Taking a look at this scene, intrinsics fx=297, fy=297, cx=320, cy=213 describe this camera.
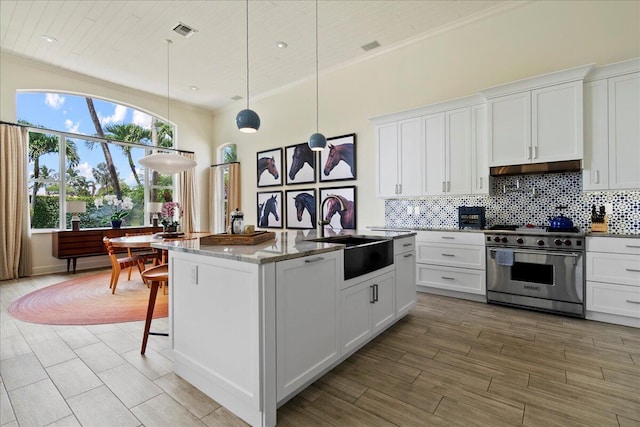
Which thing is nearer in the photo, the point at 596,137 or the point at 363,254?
the point at 363,254

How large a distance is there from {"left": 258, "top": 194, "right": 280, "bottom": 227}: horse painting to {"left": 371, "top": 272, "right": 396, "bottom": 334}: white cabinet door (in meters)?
4.11

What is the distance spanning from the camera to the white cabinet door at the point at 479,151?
379 centimetres

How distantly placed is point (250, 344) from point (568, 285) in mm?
3318

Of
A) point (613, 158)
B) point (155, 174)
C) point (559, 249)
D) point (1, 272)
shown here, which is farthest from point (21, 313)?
point (613, 158)

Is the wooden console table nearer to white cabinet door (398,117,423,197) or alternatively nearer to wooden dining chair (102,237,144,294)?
wooden dining chair (102,237,144,294)

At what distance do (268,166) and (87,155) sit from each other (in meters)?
3.67

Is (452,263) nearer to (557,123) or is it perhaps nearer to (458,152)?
(458,152)

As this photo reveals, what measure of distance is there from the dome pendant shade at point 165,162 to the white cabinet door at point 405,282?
3510 millimetres

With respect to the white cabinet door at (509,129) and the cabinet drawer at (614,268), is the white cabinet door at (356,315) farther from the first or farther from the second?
the white cabinet door at (509,129)

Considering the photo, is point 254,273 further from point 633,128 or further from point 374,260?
point 633,128

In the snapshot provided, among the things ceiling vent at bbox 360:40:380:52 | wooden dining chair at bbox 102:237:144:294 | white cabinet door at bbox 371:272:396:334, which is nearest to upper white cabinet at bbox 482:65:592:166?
ceiling vent at bbox 360:40:380:52

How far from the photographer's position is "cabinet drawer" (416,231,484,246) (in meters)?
3.64

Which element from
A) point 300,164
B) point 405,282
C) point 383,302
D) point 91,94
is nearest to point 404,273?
point 405,282

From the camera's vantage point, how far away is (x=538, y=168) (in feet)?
11.2
